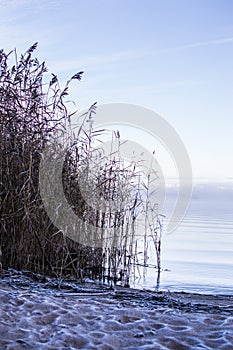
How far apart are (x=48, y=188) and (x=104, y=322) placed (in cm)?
185

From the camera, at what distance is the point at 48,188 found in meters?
4.53

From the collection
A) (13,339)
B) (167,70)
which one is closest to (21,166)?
(13,339)

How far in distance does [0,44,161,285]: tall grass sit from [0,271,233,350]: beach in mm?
796

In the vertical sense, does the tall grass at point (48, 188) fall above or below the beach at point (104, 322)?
above

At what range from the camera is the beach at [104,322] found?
8.41 ft

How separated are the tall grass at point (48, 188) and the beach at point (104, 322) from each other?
0.80 metres

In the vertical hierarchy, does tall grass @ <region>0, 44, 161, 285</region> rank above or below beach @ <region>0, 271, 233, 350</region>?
above

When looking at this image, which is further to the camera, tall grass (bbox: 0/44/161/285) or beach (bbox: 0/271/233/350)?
tall grass (bbox: 0/44/161/285)

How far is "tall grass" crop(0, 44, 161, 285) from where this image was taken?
4.47 metres

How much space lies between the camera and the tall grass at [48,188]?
4.47m

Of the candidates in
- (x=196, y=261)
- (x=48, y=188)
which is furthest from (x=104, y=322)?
(x=196, y=261)

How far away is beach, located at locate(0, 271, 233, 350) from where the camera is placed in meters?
2.56

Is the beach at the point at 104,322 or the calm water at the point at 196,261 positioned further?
the calm water at the point at 196,261

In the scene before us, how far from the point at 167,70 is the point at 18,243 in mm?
5211
